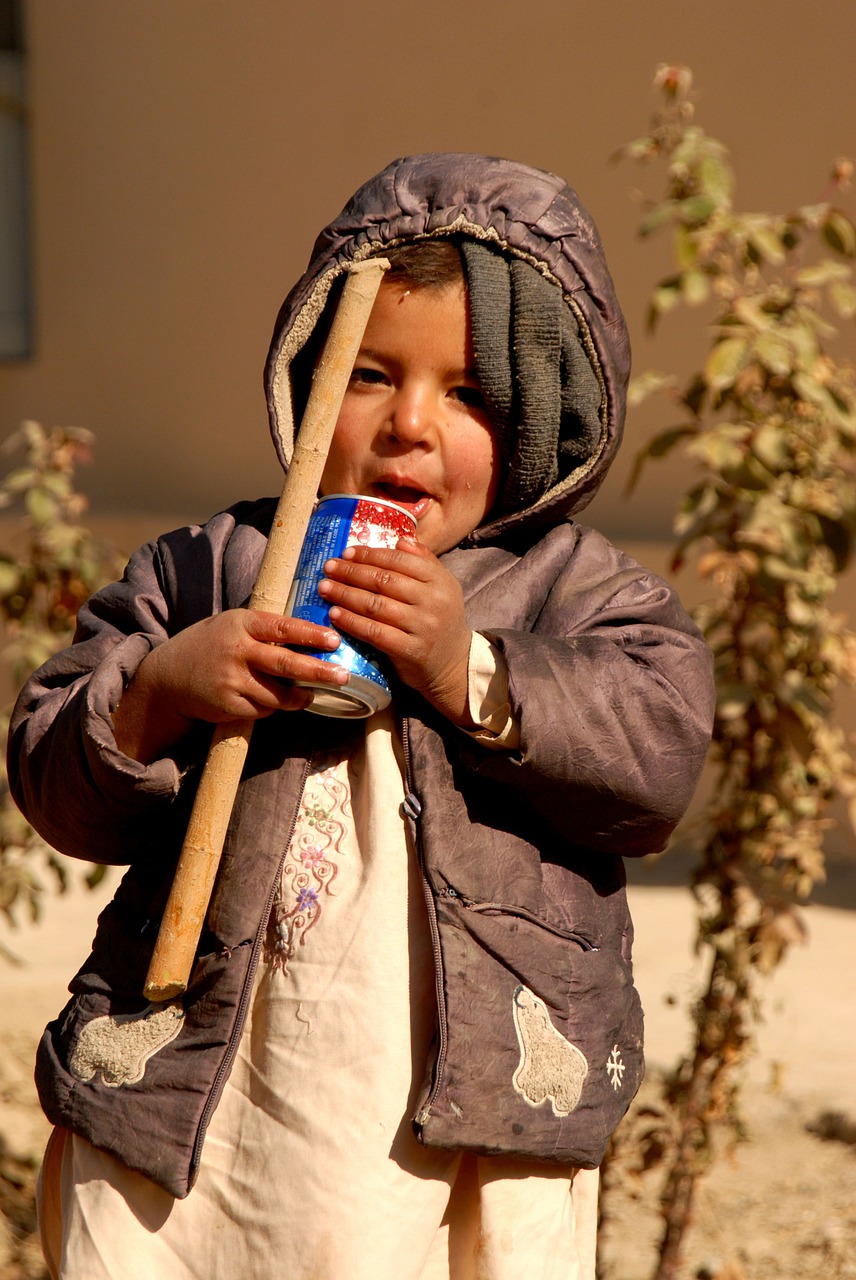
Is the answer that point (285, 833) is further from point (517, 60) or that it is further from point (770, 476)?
point (517, 60)

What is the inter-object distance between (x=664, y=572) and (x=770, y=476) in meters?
3.36

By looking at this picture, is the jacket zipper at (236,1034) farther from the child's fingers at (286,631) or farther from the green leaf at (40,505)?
the green leaf at (40,505)

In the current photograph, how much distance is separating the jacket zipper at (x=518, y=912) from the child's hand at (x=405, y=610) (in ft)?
0.69

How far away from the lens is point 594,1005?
1.63m

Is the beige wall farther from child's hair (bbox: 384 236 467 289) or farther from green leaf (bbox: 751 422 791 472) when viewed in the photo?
child's hair (bbox: 384 236 467 289)

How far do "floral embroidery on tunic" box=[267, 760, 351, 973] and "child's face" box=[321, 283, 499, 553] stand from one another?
313 millimetres

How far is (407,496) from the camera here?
1.69 metres

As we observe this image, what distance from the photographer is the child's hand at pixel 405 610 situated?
57.8 inches

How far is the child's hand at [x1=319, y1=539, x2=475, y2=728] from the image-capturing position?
1.47 meters

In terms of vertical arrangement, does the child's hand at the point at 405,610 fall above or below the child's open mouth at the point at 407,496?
below

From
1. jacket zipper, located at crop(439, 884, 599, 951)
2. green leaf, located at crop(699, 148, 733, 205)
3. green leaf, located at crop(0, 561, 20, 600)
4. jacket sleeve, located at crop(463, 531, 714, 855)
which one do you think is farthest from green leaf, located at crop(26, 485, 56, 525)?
jacket zipper, located at crop(439, 884, 599, 951)

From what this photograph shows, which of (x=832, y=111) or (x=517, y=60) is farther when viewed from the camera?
(x=517, y=60)

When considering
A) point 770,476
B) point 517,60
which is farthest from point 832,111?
point 770,476

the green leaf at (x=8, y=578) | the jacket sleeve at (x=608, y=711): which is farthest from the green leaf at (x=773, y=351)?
the green leaf at (x=8, y=578)
